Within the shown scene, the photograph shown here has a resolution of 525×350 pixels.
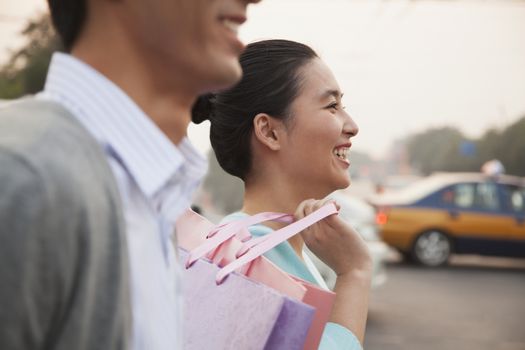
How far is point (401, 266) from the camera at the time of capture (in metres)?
12.0

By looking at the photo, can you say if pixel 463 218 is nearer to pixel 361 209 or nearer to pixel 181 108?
pixel 361 209

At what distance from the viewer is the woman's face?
5.89 ft

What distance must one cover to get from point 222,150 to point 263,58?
263 millimetres

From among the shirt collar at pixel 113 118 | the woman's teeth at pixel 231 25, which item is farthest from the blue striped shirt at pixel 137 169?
the woman's teeth at pixel 231 25

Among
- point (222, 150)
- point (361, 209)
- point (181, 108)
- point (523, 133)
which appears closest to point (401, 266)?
point (361, 209)

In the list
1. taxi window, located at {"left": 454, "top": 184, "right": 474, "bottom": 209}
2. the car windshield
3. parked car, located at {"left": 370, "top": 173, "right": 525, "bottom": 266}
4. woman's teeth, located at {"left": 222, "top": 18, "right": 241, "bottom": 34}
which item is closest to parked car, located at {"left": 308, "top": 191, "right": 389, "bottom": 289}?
parked car, located at {"left": 370, "top": 173, "right": 525, "bottom": 266}

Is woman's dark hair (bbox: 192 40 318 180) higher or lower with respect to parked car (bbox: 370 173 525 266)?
lower

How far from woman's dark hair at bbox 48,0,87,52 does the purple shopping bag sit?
553mm

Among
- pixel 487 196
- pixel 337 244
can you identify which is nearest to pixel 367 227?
pixel 487 196

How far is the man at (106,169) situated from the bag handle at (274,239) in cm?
43

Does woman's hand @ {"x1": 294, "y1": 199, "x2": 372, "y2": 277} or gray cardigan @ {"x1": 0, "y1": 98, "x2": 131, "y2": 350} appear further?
woman's hand @ {"x1": 294, "y1": 199, "x2": 372, "y2": 277}

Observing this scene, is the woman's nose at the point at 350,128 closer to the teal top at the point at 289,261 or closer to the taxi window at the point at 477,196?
the teal top at the point at 289,261

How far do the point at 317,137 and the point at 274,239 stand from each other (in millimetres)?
430

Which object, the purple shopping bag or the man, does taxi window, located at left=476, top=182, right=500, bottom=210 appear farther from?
the man
